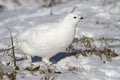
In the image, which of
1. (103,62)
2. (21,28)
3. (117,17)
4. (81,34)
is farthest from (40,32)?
(117,17)

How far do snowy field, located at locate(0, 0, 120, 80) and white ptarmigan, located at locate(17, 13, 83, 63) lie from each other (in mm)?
228

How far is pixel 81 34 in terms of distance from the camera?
269 inches

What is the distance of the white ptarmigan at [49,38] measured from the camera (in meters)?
4.57

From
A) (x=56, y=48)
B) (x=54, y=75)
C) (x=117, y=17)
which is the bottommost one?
(x=54, y=75)

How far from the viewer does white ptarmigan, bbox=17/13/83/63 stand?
4566 millimetres

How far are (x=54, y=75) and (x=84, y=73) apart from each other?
0.35m

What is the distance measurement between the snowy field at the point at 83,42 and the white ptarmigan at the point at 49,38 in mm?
228

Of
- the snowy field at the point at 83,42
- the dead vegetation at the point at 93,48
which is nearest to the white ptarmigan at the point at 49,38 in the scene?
the snowy field at the point at 83,42

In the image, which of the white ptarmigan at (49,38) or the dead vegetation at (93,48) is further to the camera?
the dead vegetation at (93,48)

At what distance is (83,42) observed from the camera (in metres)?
6.15

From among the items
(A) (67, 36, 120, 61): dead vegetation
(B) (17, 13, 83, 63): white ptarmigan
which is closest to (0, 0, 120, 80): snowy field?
(A) (67, 36, 120, 61): dead vegetation

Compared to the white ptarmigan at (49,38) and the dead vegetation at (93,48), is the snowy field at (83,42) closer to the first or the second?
the dead vegetation at (93,48)

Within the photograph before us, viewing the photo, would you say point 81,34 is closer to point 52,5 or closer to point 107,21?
point 107,21

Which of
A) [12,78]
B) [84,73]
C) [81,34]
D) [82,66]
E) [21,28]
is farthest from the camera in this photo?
[21,28]
